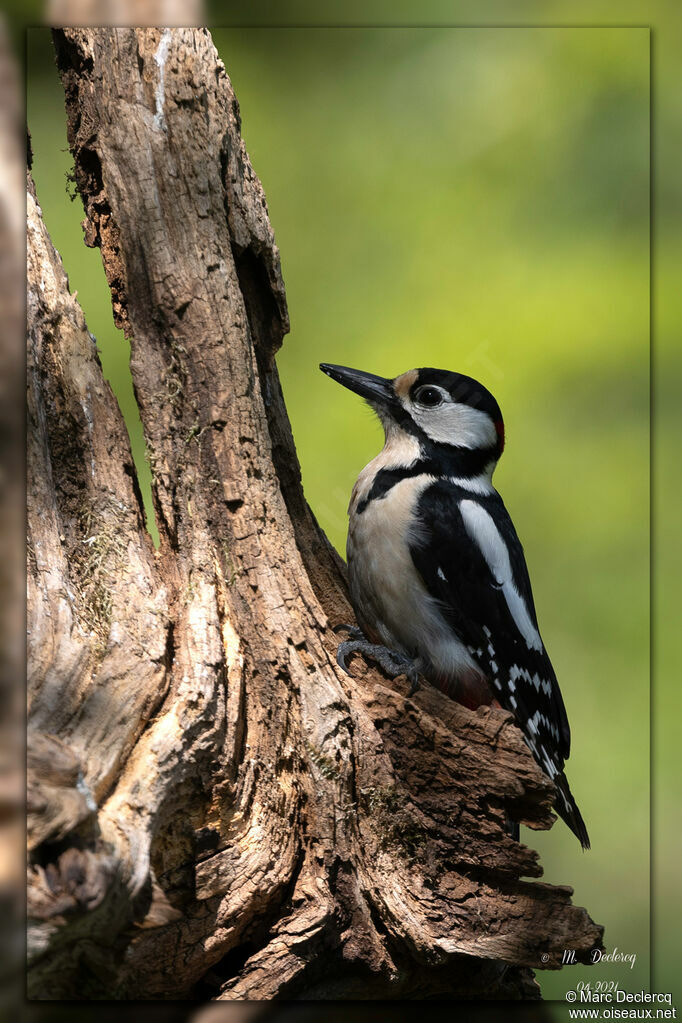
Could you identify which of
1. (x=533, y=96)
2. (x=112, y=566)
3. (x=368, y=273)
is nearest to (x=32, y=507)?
(x=112, y=566)

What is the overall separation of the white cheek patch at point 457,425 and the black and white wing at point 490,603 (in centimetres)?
19

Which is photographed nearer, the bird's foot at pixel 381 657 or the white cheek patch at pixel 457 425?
the bird's foot at pixel 381 657

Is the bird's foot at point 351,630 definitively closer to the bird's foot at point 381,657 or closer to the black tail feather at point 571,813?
the bird's foot at point 381,657

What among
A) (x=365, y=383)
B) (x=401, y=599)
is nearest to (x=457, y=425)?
(x=365, y=383)

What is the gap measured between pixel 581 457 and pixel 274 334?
0.79 m

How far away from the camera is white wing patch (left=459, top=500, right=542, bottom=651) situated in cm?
231

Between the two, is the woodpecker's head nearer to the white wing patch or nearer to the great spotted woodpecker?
the great spotted woodpecker

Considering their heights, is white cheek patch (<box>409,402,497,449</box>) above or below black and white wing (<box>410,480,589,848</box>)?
above

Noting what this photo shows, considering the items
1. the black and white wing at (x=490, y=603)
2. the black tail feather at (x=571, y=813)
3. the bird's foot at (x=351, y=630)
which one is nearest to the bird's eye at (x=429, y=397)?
the black and white wing at (x=490, y=603)

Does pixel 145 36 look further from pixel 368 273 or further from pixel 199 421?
pixel 199 421

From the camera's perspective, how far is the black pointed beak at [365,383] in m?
2.34

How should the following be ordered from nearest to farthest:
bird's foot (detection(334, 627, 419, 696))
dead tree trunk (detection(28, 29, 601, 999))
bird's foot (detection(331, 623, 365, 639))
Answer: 1. dead tree trunk (detection(28, 29, 601, 999))
2. bird's foot (detection(334, 627, 419, 696))
3. bird's foot (detection(331, 623, 365, 639))

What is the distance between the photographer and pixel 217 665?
1709 mm

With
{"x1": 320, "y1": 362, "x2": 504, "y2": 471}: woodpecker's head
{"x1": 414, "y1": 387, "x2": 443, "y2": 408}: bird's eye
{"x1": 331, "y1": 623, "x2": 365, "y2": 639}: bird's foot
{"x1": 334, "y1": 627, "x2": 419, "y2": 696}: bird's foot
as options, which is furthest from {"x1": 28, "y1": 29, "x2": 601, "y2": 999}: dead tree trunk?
{"x1": 414, "y1": 387, "x2": 443, "y2": 408}: bird's eye
